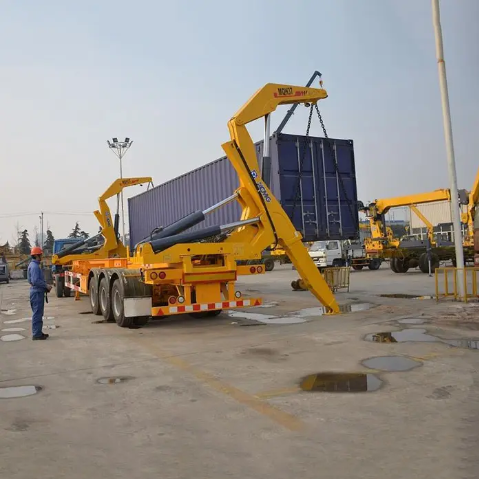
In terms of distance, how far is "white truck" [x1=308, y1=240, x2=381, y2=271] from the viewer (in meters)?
27.6

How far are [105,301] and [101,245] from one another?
8315 mm

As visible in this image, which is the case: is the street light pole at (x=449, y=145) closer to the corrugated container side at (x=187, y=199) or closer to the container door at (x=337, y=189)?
the container door at (x=337, y=189)

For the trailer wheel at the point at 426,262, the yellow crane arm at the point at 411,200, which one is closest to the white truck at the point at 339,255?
the yellow crane arm at the point at 411,200

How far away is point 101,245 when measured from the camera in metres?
19.2

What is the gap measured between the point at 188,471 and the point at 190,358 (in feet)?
12.1

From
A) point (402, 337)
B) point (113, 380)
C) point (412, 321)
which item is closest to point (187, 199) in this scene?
point (412, 321)

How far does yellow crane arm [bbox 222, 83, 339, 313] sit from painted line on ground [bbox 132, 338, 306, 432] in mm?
3303

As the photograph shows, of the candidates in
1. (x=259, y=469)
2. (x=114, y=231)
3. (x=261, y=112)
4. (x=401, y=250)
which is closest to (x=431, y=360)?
(x=259, y=469)

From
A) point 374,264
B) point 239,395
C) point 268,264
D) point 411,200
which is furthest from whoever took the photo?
point 268,264

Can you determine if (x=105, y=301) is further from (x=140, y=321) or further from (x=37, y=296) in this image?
(x=37, y=296)

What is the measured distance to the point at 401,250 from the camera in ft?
81.6

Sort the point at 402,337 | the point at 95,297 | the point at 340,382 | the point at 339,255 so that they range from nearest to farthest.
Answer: the point at 340,382
the point at 402,337
the point at 95,297
the point at 339,255

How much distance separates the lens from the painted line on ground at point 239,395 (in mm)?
4316

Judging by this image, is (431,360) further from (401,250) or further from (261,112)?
(401,250)
